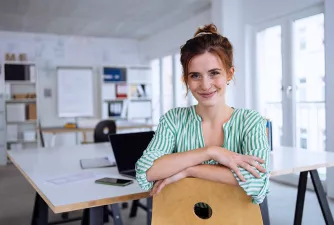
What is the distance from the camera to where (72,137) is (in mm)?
7445

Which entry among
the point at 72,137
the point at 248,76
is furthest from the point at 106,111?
the point at 248,76

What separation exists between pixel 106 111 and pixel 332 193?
4828 millimetres

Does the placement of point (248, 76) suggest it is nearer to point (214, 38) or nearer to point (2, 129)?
point (214, 38)

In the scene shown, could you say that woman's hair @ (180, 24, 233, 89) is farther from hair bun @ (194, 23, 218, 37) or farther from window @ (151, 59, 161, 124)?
window @ (151, 59, 161, 124)

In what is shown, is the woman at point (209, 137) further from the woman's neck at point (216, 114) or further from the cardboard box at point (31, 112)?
the cardboard box at point (31, 112)

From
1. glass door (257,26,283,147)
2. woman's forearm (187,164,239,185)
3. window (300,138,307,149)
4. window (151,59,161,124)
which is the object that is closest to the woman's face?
woman's forearm (187,164,239,185)

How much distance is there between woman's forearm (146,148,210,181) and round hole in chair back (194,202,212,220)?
5.9 inches

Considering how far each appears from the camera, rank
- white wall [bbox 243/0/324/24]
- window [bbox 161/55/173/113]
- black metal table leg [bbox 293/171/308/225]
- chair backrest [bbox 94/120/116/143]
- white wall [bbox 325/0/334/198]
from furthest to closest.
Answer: window [bbox 161/55/173/113] → chair backrest [bbox 94/120/116/143] → white wall [bbox 243/0/324/24] → white wall [bbox 325/0/334/198] → black metal table leg [bbox 293/171/308/225]

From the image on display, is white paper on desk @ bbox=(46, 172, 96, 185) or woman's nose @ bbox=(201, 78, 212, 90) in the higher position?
woman's nose @ bbox=(201, 78, 212, 90)

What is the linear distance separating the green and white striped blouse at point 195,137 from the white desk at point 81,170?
23 centimetres

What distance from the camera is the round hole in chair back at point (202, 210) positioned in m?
1.22

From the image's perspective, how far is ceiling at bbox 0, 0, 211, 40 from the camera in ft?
16.7

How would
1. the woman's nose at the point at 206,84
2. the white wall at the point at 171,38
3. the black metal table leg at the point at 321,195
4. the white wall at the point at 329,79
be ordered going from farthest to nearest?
1. the white wall at the point at 171,38
2. the white wall at the point at 329,79
3. the black metal table leg at the point at 321,195
4. the woman's nose at the point at 206,84

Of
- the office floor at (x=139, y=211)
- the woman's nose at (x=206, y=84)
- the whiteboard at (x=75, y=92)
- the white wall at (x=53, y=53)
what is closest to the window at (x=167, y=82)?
the white wall at (x=53, y=53)
